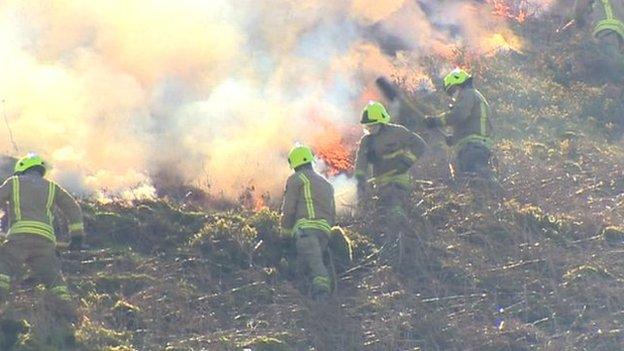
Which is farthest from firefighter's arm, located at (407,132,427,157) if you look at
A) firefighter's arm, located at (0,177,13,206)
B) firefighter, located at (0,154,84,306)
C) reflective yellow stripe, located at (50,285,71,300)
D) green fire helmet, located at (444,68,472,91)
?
firefighter's arm, located at (0,177,13,206)

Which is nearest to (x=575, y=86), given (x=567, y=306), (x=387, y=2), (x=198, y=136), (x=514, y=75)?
(x=514, y=75)

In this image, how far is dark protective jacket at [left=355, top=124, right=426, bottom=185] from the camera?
1418 centimetres

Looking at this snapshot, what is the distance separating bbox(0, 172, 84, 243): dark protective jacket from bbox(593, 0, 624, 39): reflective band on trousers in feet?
34.0

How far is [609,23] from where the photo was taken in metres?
18.7

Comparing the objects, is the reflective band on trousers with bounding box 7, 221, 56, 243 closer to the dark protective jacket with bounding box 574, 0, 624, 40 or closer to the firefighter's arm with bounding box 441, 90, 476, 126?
the firefighter's arm with bounding box 441, 90, 476, 126

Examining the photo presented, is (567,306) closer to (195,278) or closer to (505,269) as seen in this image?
(505,269)

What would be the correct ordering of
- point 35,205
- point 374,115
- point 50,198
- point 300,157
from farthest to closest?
1. point 374,115
2. point 300,157
3. point 50,198
4. point 35,205

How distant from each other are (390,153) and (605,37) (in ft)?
23.6

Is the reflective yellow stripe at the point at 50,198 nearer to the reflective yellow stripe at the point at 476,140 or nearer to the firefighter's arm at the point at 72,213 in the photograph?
the firefighter's arm at the point at 72,213

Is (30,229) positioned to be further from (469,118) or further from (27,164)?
(469,118)

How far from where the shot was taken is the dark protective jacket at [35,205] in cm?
1145

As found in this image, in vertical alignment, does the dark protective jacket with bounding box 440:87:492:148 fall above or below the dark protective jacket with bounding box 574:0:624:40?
below

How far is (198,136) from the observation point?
15367mm

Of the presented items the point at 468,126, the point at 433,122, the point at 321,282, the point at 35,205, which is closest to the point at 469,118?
the point at 468,126
